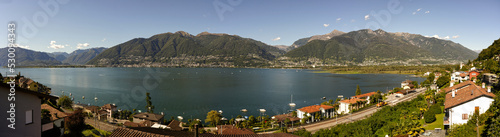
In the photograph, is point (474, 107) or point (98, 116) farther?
point (98, 116)

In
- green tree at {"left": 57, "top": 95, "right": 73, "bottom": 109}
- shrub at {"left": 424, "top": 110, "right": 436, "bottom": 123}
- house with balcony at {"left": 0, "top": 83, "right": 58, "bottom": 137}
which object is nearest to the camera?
house with balcony at {"left": 0, "top": 83, "right": 58, "bottom": 137}

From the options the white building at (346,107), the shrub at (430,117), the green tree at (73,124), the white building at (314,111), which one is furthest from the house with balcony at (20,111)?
the white building at (346,107)

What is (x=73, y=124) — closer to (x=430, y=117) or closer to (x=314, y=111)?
(x=314, y=111)

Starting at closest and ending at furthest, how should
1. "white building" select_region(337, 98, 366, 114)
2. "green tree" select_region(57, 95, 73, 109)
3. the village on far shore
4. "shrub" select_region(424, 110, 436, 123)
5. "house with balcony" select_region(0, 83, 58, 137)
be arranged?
"house with balcony" select_region(0, 83, 58, 137), the village on far shore, "shrub" select_region(424, 110, 436, 123), "green tree" select_region(57, 95, 73, 109), "white building" select_region(337, 98, 366, 114)

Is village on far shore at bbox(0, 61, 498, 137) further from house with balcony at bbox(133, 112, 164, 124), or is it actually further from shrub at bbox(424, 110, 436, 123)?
shrub at bbox(424, 110, 436, 123)

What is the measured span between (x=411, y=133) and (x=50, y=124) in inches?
828

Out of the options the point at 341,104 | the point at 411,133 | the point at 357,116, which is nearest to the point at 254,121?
the point at 357,116

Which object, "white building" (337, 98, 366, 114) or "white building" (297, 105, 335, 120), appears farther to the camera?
"white building" (337, 98, 366, 114)

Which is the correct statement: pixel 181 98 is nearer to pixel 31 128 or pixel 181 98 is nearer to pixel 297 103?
pixel 297 103

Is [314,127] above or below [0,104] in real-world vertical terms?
below

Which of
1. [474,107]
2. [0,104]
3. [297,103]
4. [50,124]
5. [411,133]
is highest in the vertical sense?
[0,104]

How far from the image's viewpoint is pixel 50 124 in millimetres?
7613

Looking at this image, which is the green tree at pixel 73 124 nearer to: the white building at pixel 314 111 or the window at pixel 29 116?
the window at pixel 29 116

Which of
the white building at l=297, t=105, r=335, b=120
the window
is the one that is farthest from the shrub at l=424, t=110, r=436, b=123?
the window
